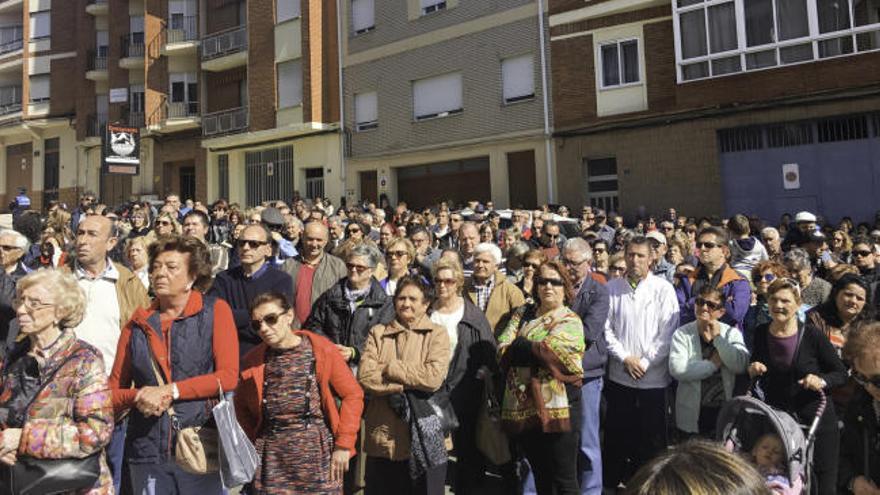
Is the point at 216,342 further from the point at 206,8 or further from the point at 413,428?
the point at 206,8

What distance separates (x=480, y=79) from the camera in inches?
791

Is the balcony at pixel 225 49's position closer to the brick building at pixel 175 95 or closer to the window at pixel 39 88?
the brick building at pixel 175 95

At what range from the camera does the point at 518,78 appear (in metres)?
19.6

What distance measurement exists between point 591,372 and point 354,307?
1.78 meters

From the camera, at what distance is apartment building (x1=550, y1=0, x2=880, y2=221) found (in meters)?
15.1

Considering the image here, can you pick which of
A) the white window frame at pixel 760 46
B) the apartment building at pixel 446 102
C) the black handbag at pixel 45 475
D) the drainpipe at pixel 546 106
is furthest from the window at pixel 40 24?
the black handbag at pixel 45 475

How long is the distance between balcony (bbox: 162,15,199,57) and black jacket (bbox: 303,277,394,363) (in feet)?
80.9

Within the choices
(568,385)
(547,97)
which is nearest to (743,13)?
(547,97)

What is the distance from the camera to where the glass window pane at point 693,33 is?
652 inches

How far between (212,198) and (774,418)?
2588 centimetres

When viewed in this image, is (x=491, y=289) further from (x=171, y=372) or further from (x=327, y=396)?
(x=171, y=372)

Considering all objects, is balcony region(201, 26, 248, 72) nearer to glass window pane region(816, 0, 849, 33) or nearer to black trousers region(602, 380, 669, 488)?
glass window pane region(816, 0, 849, 33)

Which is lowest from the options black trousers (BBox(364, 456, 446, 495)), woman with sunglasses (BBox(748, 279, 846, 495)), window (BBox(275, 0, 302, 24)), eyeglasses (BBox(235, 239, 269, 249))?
black trousers (BBox(364, 456, 446, 495))

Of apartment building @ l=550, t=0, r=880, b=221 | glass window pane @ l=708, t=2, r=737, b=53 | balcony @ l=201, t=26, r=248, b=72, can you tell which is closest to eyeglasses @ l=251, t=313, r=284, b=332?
apartment building @ l=550, t=0, r=880, b=221
